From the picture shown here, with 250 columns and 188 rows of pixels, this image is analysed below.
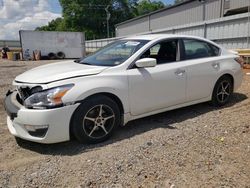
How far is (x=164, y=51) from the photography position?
4.54 meters

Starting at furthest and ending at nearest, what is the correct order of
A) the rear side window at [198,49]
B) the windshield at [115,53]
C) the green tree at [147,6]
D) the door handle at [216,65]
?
1. the green tree at [147,6]
2. the door handle at [216,65]
3. the rear side window at [198,49]
4. the windshield at [115,53]

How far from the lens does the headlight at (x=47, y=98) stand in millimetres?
3236

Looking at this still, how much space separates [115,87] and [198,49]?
212 centimetres

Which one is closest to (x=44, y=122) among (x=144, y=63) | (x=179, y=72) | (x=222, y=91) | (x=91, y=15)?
(x=144, y=63)

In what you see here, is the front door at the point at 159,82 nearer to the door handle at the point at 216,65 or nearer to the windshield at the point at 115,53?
the windshield at the point at 115,53

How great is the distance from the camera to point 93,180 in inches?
109

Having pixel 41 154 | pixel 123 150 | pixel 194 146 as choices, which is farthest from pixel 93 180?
pixel 194 146

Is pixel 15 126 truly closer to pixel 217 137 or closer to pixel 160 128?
pixel 160 128

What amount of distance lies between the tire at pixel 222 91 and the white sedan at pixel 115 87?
0.07 feet

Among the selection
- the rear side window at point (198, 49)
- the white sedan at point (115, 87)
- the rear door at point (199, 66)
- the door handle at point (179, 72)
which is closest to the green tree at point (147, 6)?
Result: the rear side window at point (198, 49)

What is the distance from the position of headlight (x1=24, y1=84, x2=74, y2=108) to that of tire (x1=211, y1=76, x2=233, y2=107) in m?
3.13

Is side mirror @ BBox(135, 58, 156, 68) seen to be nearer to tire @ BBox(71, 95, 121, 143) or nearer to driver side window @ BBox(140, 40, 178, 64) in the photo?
driver side window @ BBox(140, 40, 178, 64)

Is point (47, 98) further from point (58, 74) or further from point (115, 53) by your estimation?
point (115, 53)

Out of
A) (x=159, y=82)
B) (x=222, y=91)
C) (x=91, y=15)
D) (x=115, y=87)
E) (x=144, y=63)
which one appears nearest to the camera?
(x=115, y=87)
